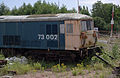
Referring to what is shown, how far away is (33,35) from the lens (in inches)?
543

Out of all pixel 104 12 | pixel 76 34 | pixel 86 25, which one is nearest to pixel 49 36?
pixel 76 34

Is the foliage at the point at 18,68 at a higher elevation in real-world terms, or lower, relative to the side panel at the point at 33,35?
lower

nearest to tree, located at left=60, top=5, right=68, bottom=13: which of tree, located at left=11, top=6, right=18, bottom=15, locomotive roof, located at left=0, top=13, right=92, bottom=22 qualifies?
tree, located at left=11, top=6, right=18, bottom=15

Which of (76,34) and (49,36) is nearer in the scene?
(76,34)

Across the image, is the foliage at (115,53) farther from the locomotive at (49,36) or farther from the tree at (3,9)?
the tree at (3,9)

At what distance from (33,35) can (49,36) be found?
117cm

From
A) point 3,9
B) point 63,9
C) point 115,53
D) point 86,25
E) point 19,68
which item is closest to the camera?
point 19,68

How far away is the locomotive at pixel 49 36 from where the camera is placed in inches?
489

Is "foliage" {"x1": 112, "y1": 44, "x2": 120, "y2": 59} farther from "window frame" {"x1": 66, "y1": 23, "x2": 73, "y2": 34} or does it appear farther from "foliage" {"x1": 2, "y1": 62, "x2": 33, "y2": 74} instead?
"foliage" {"x1": 2, "y1": 62, "x2": 33, "y2": 74}

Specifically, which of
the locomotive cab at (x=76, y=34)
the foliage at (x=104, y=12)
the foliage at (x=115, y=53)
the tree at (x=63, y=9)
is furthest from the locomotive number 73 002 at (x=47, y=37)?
the foliage at (x=104, y=12)

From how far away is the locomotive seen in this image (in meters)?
12.4

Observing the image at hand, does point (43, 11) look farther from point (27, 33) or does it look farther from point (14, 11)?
point (27, 33)

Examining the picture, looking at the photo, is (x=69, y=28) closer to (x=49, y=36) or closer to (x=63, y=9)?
(x=49, y=36)

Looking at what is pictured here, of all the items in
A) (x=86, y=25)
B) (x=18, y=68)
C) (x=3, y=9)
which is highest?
(x=3, y=9)
